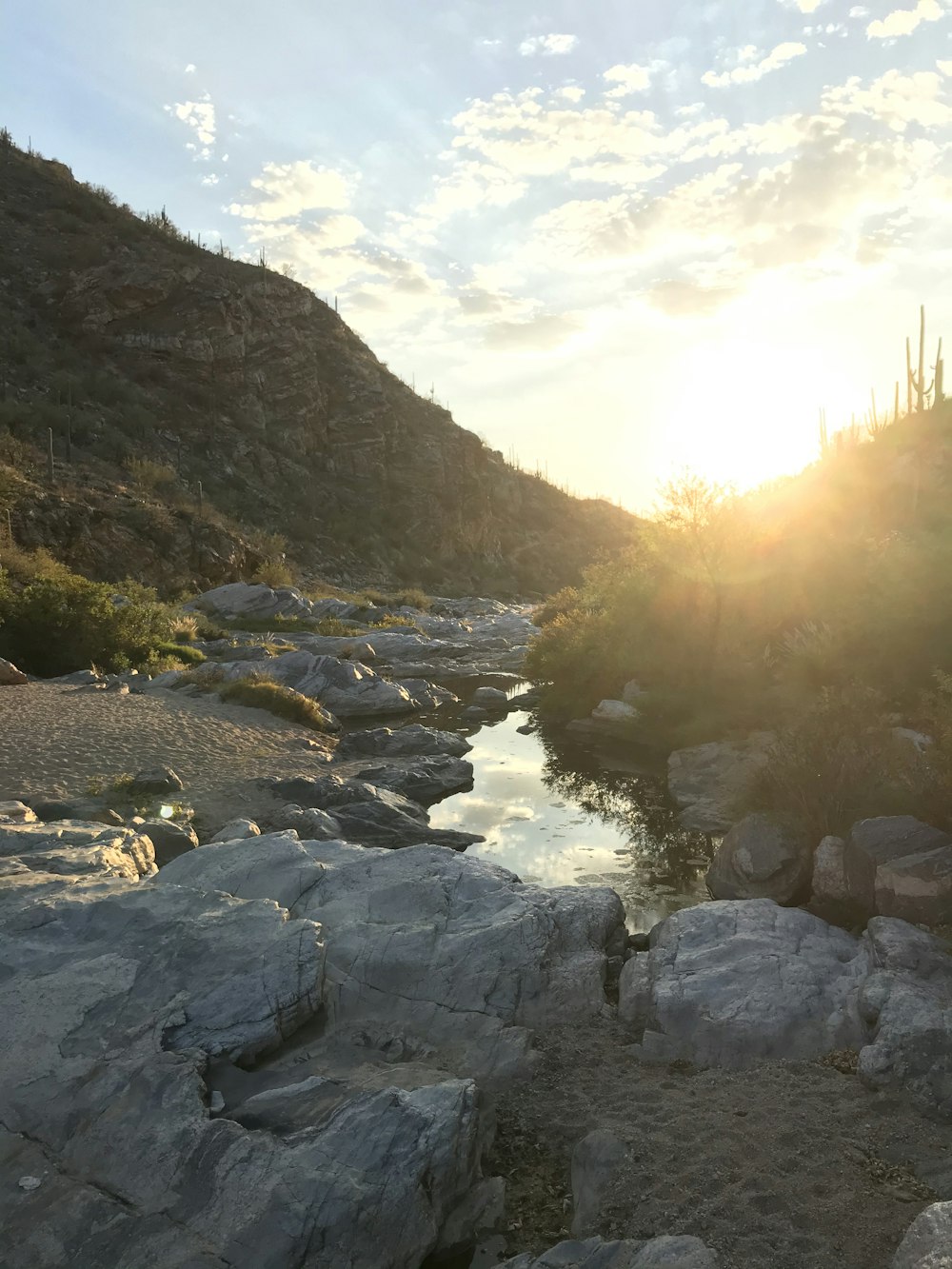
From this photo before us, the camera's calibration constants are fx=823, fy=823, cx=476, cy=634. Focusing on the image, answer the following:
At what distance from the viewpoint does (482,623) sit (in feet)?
184

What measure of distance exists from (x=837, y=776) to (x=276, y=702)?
16.4 m

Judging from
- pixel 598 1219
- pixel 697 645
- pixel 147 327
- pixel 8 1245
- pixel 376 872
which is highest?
Answer: pixel 147 327

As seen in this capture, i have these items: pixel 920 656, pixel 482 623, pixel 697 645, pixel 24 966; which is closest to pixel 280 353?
pixel 482 623

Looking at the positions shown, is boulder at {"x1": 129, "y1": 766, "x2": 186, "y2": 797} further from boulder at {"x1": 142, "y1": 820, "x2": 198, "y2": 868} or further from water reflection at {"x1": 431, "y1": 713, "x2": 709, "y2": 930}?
water reflection at {"x1": 431, "y1": 713, "x2": 709, "y2": 930}

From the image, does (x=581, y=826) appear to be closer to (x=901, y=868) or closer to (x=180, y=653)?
(x=901, y=868)

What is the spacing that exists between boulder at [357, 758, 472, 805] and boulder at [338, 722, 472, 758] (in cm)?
116

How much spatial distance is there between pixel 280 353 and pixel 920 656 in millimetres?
72110

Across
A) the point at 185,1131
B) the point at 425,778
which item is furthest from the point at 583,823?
the point at 185,1131

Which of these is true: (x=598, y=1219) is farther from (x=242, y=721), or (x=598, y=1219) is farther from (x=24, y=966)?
(x=242, y=721)

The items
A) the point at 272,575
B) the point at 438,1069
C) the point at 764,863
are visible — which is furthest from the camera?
the point at 272,575

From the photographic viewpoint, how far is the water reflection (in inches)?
567

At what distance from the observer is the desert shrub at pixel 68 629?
25.7 meters

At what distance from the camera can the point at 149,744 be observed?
18891 mm

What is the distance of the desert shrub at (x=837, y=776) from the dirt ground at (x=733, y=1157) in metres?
5.72
